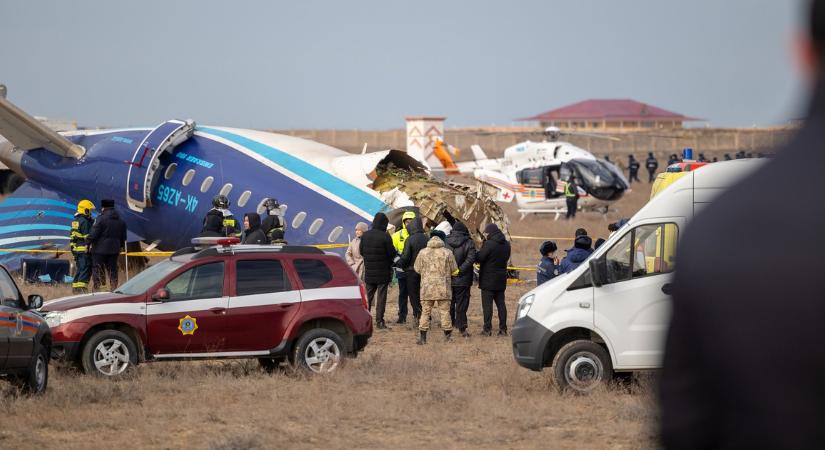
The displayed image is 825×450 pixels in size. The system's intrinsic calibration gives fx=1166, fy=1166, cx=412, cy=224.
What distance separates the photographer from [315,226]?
22.8 meters

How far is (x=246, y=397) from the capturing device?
1285cm

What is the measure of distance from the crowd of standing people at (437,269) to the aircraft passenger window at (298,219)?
3108 mm

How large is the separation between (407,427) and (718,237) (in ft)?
31.0

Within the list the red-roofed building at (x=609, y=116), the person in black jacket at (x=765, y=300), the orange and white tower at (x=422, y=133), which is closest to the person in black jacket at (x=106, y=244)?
the person in black jacket at (x=765, y=300)

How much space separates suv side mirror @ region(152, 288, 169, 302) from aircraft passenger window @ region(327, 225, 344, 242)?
890 centimetres

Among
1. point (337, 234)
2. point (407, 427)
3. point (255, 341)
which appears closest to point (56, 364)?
point (255, 341)

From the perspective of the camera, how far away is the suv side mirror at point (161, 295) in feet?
44.8

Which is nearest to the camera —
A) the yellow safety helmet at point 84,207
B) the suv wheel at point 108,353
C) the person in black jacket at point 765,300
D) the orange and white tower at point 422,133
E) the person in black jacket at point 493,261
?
the person in black jacket at point 765,300

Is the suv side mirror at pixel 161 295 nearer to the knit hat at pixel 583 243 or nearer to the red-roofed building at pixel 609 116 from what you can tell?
the knit hat at pixel 583 243

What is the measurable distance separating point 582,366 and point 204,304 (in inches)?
176

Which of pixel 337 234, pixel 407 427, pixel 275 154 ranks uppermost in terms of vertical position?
pixel 275 154

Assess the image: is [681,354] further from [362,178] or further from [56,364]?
[362,178]

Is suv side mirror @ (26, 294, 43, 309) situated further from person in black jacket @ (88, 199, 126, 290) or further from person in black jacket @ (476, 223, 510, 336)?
person in black jacket @ (88, 199, 126, 290)

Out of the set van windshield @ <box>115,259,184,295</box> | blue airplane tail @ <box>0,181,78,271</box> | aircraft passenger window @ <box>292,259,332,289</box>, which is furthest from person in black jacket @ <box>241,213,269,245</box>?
blue airplane tail @ <box>0,181,78,271</box>
